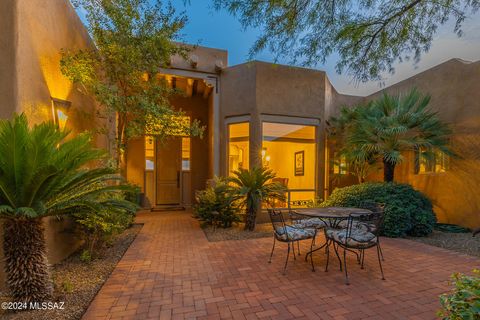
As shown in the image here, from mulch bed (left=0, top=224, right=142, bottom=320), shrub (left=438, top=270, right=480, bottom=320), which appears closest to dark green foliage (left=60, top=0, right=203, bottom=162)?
mulch bed (left=0, top=224, right=142, bottom=320)

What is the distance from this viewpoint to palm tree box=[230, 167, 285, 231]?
610cm

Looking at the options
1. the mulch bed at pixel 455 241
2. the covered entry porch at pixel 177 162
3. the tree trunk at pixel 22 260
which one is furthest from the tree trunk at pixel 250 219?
the tree trunk at pixel 22 260

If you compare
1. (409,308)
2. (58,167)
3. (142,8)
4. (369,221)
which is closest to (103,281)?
(58,167)

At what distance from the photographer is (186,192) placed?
9992mm

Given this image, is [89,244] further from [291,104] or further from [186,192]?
[291,104]

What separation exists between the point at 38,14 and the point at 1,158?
8.46 feet

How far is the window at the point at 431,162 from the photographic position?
6.34 metres

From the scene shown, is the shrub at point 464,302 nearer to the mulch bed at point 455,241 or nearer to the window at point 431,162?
the mulch bed at point 455,241

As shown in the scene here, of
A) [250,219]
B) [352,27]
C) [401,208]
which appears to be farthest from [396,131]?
[250,219]

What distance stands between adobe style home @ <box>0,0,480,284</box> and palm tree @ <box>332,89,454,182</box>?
0.86 metres

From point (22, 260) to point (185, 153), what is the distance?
24.5 ft

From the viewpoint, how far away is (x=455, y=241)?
17.7 feet

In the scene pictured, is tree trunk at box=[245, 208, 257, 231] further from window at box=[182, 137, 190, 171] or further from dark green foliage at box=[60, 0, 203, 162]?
window at box=[182, 137, 190, 171]

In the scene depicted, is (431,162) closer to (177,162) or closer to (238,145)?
(238,145)
